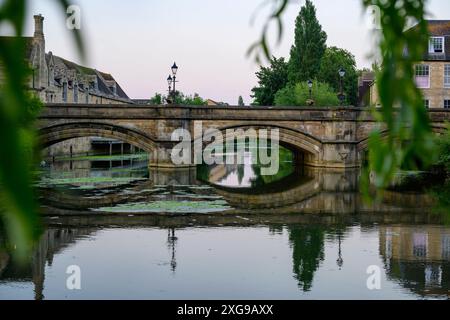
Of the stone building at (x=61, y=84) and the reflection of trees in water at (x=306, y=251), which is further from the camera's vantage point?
the stone building at (x=61, y=84)

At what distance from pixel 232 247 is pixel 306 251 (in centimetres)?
161

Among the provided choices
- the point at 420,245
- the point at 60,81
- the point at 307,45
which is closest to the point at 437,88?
the point at 307,45

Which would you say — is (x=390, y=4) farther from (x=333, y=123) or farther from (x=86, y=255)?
(x=333, y=123)

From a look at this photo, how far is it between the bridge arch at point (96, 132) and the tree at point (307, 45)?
31.7m

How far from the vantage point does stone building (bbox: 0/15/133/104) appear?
144 ft

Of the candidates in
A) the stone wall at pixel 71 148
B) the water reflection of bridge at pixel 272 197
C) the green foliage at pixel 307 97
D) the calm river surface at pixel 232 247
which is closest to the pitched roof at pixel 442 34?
the green foliage at pixel 307 97

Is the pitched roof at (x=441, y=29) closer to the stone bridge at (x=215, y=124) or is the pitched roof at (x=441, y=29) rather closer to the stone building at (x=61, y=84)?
the stone bridge at (x=215, y=124)

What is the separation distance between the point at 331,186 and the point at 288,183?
287 centimetres

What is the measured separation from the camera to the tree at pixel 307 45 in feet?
210

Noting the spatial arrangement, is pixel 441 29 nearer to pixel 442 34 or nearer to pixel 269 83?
pixel 442 34

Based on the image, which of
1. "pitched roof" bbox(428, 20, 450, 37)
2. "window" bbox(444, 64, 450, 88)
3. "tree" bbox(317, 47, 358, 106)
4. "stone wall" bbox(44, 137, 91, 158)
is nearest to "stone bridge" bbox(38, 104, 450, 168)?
"window" bbox(444, 64, 450, 88)

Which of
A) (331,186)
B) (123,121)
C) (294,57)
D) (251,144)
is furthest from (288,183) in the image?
(251,144)

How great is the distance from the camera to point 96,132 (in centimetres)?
3400
